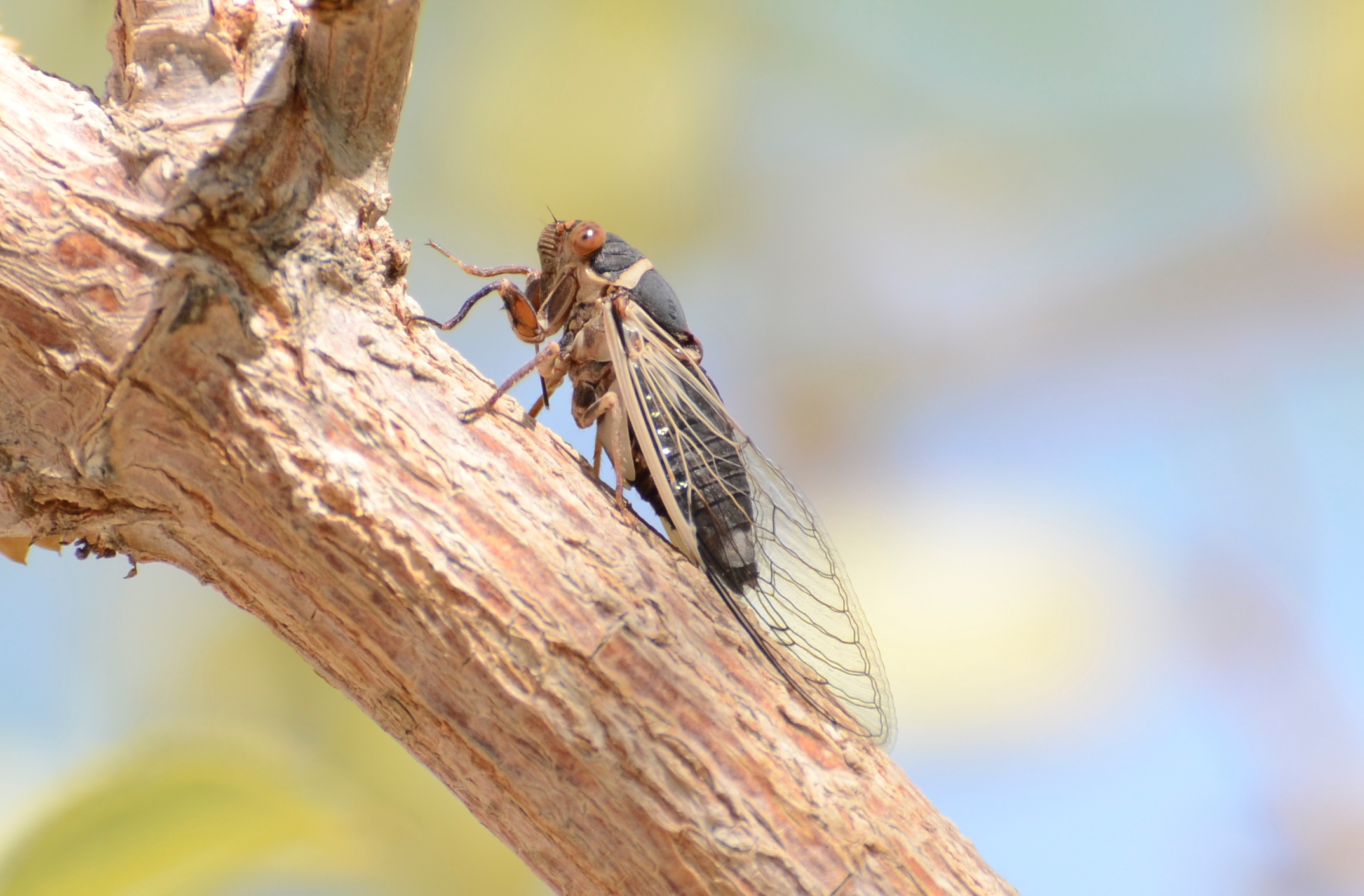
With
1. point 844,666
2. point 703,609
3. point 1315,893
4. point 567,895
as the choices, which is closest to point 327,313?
point 703,609

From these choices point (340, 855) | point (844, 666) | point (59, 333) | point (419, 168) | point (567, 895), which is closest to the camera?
point (59, 333)

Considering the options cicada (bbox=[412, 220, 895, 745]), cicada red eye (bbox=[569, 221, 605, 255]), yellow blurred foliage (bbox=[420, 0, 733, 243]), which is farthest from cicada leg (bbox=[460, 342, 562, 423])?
yellow blurred foliage (bbox=[420, 0, 733, 243])

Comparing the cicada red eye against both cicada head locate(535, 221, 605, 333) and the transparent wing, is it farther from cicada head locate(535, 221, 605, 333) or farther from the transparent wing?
the transparent wing

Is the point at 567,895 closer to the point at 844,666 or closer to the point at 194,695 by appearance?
the point at 844,666

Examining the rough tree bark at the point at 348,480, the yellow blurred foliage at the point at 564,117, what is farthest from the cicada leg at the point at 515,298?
the yellow blurred foliage at the point at 564,117

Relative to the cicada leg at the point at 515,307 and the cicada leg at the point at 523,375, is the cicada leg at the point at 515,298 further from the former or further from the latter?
the cicada leg at the point at 523,375

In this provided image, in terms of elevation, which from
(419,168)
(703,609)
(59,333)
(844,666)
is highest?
(419,168)

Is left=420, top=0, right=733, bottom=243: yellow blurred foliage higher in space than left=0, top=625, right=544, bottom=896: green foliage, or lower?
higher
